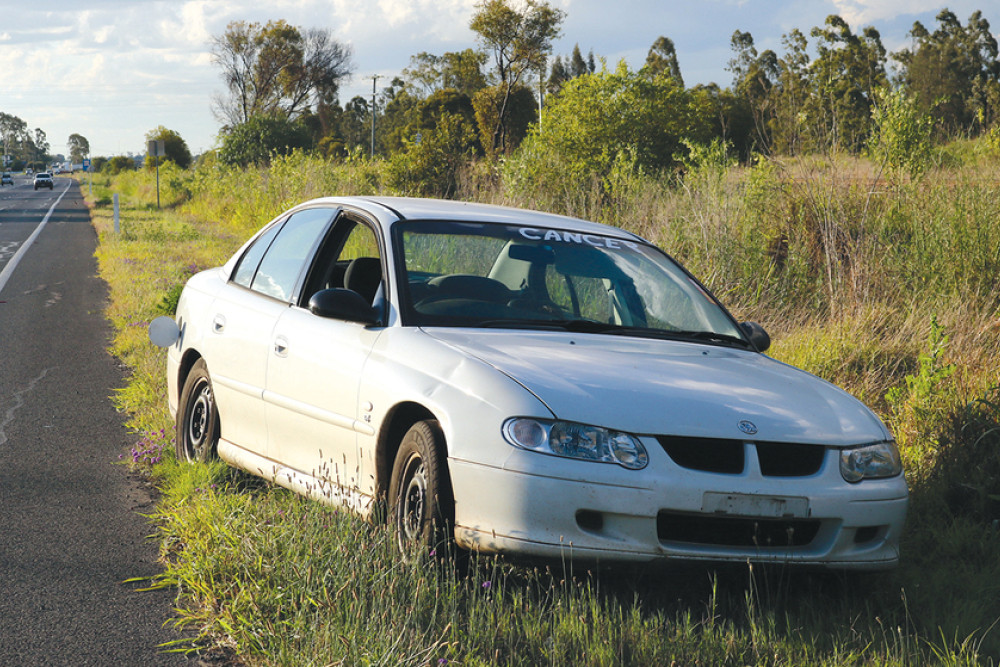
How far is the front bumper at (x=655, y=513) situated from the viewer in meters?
3.35

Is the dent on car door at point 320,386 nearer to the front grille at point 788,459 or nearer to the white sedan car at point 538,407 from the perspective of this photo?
the white sedan car at point 538,407

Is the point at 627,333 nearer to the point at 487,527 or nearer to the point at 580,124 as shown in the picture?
the point at 487,527

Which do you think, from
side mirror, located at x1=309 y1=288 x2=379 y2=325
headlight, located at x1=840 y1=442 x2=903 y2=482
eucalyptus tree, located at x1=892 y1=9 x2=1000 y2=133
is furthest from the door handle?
eucalyptus tree, located at x1=892 y1=9 x2=1000 y2=133

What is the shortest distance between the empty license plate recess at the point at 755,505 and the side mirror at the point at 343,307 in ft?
5.21

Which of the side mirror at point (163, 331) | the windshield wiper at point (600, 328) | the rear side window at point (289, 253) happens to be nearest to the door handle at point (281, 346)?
the rear side window at point (289, 253)

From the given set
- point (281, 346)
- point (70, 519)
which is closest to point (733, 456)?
point (281, 346)

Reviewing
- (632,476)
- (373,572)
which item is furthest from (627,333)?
(373,572)

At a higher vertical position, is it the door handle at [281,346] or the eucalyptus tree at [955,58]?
the eucalyptus tree at [955,58]

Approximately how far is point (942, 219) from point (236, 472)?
241 inches

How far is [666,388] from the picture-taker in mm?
3627

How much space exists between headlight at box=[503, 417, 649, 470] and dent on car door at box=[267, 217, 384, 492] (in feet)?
2.74

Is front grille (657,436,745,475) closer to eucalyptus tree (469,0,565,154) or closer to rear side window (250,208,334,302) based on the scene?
rear side window (250,208,334,302)

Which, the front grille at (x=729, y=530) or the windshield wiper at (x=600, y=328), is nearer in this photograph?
the front grille at (x=729, y=530)

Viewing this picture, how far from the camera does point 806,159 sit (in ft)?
31.7
